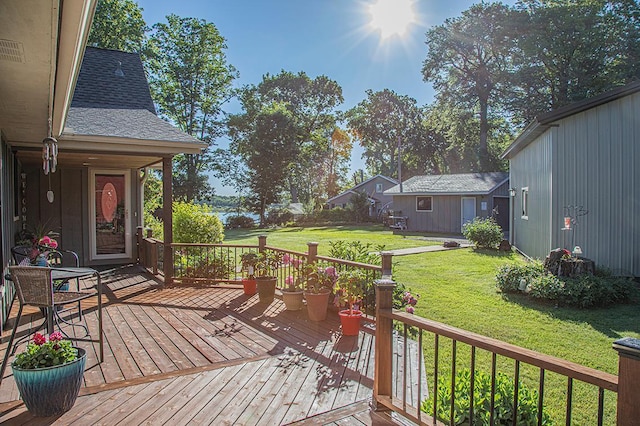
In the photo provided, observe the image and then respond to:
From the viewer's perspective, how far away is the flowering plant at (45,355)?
263 centimetres

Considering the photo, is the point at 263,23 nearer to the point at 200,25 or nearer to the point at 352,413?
the point at 352,413

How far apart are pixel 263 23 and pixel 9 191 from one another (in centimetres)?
929

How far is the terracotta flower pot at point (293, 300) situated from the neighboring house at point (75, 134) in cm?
283

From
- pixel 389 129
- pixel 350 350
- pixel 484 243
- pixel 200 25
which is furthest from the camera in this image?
pixel 389 129

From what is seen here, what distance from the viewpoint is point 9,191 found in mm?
5766

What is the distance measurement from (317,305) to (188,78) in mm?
25787

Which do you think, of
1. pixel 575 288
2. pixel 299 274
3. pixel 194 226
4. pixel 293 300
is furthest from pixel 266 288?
pixel 575 288

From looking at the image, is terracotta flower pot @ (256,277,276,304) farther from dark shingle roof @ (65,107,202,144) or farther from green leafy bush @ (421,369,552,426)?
green leafy bush @ (421,369,552,426)

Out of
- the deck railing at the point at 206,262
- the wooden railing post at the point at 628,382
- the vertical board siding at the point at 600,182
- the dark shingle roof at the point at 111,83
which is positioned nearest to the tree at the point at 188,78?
the dark shingle roof at the point at 111,83

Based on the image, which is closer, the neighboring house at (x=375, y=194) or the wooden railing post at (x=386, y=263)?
the wooden railing post at (x=386, y=263)

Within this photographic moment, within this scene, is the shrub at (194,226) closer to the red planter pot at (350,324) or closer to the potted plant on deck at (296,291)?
the potted plant on deck at (296,291)

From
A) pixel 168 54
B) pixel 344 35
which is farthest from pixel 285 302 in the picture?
pixel 168 54

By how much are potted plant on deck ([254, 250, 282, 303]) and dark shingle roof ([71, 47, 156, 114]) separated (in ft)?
15.7

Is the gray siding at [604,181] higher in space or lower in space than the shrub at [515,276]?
higher
